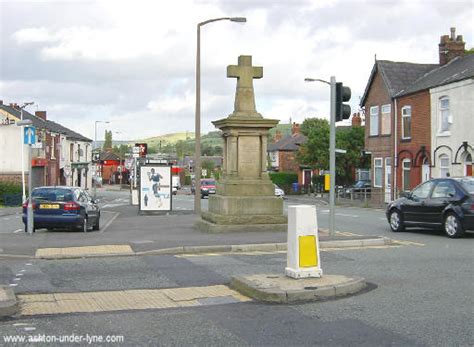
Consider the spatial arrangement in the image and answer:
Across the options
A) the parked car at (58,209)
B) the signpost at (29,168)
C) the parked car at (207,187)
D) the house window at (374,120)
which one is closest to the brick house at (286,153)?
the parked car at (207,187)

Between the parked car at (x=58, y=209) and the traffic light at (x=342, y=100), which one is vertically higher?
the traffic light at (x=342, y=100)

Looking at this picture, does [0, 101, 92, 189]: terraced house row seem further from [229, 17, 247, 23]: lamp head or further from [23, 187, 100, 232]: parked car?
[23, 187, 100, 232]: parked car

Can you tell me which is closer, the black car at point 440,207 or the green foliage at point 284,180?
the black car at point 440,207

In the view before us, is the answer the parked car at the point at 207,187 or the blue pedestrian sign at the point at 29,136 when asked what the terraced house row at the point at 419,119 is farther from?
the blue pedestrian sign at the point at 29,136

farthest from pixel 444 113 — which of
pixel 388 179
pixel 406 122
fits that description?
pixel 388 179

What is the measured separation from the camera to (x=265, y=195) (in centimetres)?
1769

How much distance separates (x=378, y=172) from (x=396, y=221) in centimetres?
2541

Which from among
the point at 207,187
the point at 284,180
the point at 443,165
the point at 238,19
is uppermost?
the point at 238,19

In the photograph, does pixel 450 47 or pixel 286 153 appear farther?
pixel 286 153

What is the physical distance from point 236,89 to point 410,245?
6549mm

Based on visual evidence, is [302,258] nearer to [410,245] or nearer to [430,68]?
[410,245]

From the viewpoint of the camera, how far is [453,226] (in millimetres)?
16562

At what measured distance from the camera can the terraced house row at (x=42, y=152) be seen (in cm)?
5412

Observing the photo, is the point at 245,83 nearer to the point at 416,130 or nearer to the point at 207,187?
the point at 416,130
